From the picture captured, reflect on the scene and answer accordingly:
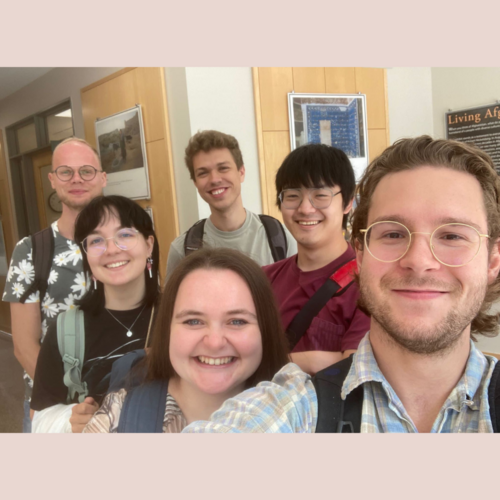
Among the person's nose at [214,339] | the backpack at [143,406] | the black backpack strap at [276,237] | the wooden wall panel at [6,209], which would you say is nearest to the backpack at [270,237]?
the black backpack strap at [276,237]

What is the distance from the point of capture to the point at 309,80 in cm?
133

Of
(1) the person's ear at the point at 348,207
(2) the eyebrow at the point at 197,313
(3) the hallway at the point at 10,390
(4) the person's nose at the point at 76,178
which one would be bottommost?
(3) the hallway at the point at 10,390

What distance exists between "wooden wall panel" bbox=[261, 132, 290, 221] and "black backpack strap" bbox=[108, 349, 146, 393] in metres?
0.66

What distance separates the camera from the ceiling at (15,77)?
1282mm

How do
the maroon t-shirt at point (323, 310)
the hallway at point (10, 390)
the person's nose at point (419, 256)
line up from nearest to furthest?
the person's nose at point (419, 256), the maroon t-shirt at point (323, 310), the hallway at point (10, 390)

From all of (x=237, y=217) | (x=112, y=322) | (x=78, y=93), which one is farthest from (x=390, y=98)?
(x=112, y=322)

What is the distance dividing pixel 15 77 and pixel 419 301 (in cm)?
145

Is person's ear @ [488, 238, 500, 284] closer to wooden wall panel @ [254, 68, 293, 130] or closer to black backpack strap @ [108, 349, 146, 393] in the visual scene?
wooden wall panel @ [254, 68, 293, 130]

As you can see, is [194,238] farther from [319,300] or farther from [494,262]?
[494,262]

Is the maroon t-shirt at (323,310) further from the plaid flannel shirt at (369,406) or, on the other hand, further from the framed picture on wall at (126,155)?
the framed picture on wall at (126,155)

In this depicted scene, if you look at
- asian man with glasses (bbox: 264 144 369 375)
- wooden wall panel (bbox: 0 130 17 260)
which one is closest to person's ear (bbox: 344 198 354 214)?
asian man with glasses (bbox: 264 144 369 375)

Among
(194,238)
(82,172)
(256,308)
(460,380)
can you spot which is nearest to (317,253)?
(256,308)

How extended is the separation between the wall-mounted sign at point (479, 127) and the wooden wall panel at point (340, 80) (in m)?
0.35

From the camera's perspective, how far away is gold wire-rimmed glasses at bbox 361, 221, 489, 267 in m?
0.90
